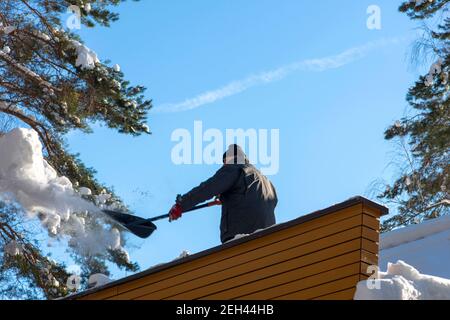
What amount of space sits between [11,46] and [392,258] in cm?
710

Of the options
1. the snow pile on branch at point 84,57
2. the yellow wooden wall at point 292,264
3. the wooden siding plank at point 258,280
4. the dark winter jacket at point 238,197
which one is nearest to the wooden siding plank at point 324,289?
the yellow wooden wall at point 292,264

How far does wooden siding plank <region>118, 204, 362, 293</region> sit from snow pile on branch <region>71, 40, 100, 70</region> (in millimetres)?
6464

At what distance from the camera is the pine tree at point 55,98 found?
13.1 m

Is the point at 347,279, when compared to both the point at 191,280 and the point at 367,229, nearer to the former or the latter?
the point at 367,229

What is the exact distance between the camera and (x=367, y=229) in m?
5.69

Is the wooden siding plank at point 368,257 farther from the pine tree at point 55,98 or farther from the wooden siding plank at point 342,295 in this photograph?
the pine tree at point 55,98

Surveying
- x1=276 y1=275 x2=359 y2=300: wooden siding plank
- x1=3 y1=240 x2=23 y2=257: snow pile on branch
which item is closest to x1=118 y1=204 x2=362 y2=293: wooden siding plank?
x1=276 y1=275 x2=359 y2=300: wooden siding plank

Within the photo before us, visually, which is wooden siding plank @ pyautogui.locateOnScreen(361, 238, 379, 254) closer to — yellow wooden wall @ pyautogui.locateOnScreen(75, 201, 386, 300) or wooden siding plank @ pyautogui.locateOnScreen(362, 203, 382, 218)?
yellow wooden wall @ pyautogui.locateOnScreen(75, 201, 386, 300)

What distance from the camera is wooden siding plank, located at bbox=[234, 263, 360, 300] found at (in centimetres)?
565

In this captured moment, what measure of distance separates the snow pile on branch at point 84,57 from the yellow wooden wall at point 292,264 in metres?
6.72

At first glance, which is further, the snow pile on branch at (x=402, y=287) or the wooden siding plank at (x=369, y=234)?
the wooden siding plank at (x=369, y=234)

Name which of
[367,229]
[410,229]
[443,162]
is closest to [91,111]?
[410,229]

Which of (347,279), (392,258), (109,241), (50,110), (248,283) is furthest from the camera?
(50,110)

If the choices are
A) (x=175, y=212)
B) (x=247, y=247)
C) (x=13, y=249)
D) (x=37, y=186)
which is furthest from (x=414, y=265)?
A: (x=13, y=249)
